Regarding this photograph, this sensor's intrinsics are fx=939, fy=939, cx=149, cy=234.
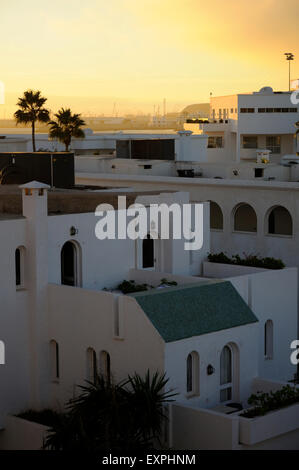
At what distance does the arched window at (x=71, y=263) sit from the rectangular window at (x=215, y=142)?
3755cm

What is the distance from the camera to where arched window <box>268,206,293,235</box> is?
35500mm

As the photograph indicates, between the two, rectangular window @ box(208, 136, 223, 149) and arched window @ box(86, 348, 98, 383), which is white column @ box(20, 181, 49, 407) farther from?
rectangular window @ box(208, 136, 223, 149)

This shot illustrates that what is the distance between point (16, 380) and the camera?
23.8m

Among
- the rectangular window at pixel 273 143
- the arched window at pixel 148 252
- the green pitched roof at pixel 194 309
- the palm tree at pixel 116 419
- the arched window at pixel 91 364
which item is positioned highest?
the rectangular window at pixel 273 143

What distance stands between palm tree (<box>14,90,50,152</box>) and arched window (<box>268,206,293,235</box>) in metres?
13.1

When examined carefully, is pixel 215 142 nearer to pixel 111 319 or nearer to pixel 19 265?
pixel 19 265

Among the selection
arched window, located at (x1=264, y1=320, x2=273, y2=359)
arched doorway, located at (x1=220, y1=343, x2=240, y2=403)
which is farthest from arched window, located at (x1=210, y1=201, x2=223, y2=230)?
arched doorway, located at (x1=220, y1=343, x2=240, y2=403)

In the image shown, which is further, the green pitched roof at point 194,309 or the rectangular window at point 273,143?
the rectangular window at point 273,143

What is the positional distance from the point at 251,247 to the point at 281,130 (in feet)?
73.6

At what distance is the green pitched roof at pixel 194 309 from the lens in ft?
71.2

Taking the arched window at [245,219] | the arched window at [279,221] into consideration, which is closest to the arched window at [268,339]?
the arched window at [279,221]

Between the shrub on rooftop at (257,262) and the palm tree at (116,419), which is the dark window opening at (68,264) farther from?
the shrub on rooftop at (257,262)

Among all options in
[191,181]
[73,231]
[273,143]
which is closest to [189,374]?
[73,231]
